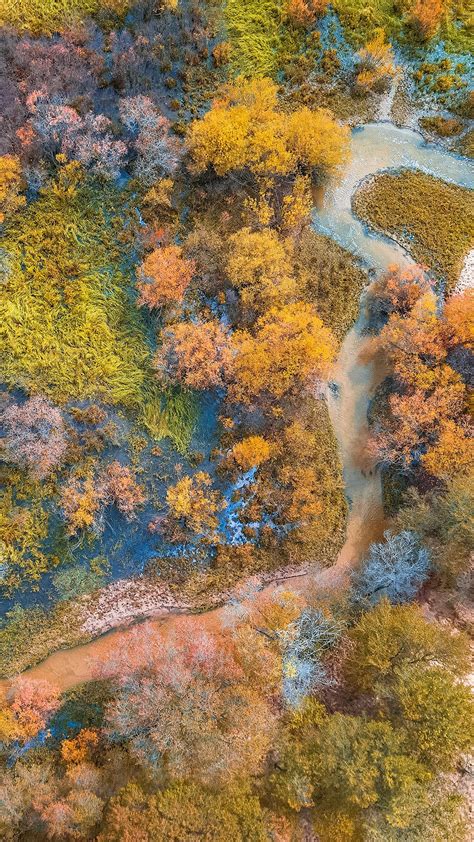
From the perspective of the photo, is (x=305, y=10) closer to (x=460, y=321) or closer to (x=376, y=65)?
(x=376, y=65)

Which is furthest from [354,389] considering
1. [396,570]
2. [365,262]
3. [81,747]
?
[81,747]

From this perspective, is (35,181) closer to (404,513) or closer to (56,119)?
(56,119)

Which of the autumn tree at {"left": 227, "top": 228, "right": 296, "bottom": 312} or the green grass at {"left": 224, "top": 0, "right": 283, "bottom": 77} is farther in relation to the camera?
the green grass at {"left": 224, "top": 0, "right": 283, "bottom": 77}

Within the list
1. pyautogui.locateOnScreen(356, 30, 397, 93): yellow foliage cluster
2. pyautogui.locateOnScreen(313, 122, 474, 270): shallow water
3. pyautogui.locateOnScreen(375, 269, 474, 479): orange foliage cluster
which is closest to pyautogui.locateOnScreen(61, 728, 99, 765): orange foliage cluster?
pyautogui.locateOnScreen(375, 269, 474, 479): orange foliage cluster

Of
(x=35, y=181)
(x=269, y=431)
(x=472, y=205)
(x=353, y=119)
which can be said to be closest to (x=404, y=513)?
(x=269, y=431)

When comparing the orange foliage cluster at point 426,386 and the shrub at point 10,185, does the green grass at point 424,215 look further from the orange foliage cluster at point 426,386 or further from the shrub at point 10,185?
the shrub at point 10,185

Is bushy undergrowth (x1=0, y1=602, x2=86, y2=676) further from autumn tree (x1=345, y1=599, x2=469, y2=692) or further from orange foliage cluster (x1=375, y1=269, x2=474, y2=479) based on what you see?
orange foliage cluster (x1=375, y1=269, x2=474, y2=479)
